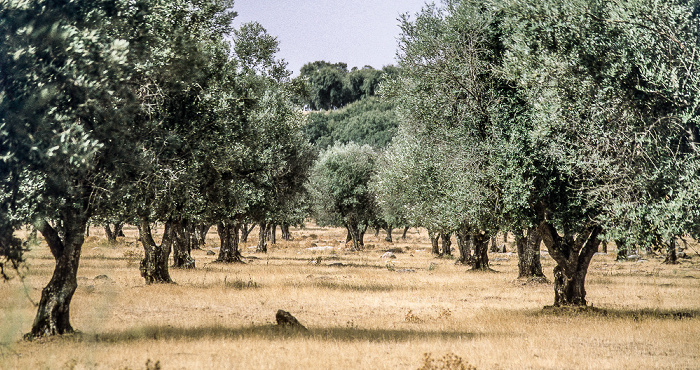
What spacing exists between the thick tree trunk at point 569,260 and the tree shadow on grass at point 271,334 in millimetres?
6159

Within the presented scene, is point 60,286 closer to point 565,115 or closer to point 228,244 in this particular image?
point 565,115

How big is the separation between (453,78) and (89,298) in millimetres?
16597

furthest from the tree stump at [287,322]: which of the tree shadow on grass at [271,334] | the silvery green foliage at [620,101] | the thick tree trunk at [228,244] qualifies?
the thick tree trunk at [228,244]

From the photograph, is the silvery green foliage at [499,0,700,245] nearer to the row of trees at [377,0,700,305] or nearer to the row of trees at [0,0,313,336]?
the row of trees at [377,0,700,305]

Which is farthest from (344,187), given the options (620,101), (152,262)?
(620,101)

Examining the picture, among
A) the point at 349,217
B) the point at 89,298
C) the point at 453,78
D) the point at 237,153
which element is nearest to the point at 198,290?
the point at 89,298

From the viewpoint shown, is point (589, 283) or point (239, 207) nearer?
point (239, 207)

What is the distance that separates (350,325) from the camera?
67.5 feet

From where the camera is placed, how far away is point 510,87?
23.1 meters

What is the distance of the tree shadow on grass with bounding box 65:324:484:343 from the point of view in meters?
16.9

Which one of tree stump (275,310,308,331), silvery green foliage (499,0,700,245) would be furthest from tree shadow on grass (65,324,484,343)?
silvery green foliage (499,0,700,245)

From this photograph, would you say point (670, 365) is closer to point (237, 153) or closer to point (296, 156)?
point (237, 153)

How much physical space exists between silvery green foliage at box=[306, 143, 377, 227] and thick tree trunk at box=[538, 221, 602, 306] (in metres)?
52.4

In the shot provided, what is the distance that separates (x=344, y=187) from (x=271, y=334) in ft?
194
